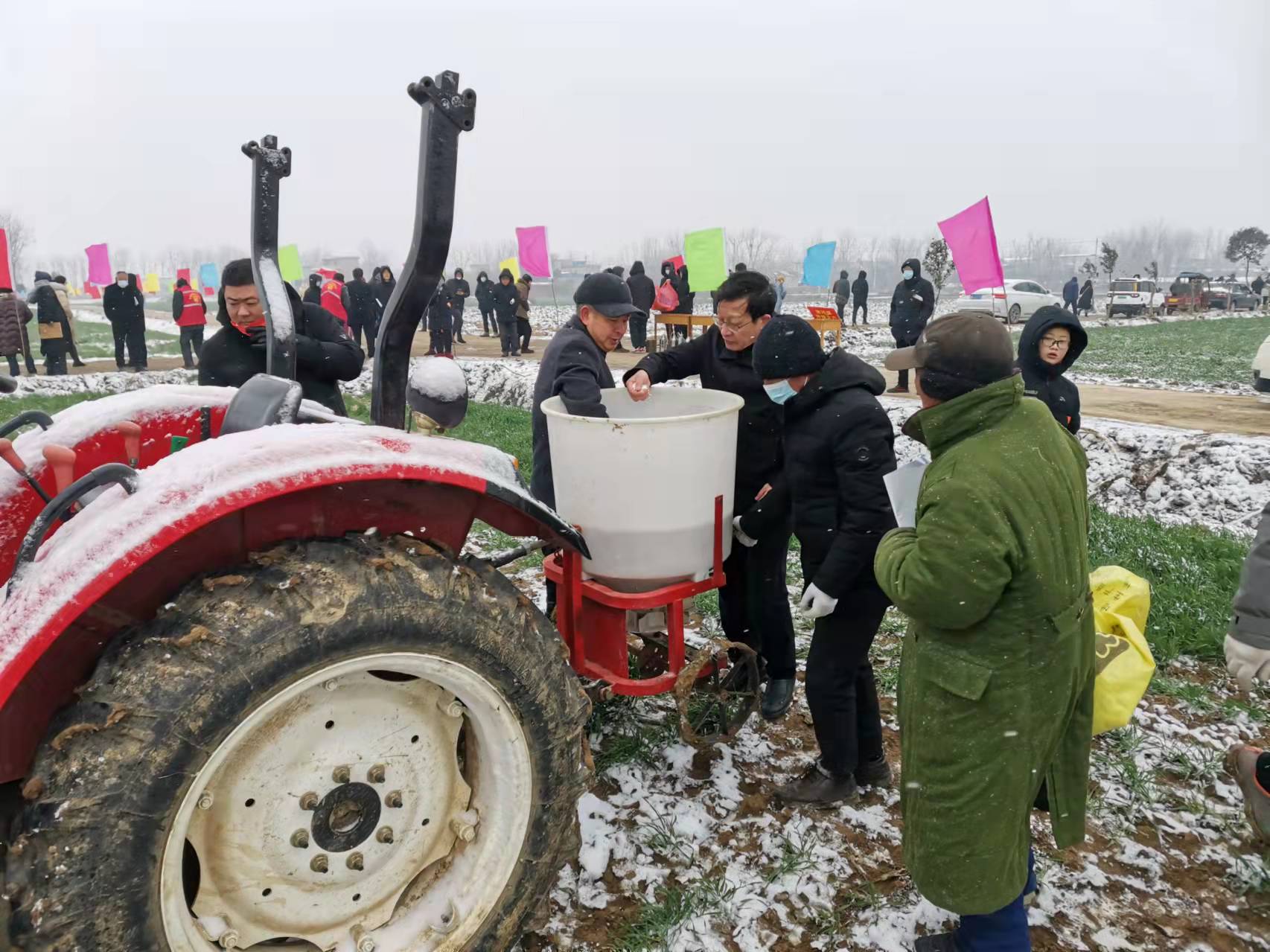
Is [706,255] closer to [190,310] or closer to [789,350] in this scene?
[190,310]

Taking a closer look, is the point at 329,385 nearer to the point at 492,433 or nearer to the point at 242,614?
the point at 242,614

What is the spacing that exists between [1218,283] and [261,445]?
2020 inches

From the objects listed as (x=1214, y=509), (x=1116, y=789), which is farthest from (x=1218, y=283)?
(x=1116, y=789)

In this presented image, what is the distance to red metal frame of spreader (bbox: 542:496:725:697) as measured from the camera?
280cm

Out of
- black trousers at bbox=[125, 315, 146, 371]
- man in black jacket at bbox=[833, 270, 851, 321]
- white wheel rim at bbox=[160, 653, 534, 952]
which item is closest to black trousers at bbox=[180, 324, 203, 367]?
black trousers at bbox=[125, 315, 146, 371]

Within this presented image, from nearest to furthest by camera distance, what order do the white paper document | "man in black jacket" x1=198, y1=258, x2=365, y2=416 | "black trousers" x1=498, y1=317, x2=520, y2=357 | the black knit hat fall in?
the white paper document < the black knit hat < "man in black jacket" x1=198, y1=258, x2=365, y2=416 < "black trousers" x1=498, y1=317, x2=520, y2=357

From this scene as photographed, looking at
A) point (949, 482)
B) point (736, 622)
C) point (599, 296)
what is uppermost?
point (599, 296)

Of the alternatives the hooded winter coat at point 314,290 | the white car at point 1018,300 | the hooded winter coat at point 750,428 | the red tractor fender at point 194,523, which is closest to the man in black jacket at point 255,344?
the hooded winter coat at point 750,428

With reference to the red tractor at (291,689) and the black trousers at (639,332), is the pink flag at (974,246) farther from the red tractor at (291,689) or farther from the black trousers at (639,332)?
the red tractor at (291,689)

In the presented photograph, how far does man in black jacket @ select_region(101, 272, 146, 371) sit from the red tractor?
1566cm

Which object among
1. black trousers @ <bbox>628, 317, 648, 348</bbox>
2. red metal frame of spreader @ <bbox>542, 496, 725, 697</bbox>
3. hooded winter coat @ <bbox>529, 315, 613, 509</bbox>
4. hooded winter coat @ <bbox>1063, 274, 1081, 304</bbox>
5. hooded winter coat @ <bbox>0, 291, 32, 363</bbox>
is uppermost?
hooded winter coat @ <bbox>1063, 274, 1081, 304</bbox>

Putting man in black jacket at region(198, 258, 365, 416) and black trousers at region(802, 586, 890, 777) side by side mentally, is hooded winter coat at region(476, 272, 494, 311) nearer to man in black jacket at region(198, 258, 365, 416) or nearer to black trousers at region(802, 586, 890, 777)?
man in black jacket at region(198, 258, 365, 416)

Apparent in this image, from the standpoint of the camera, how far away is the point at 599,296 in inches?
136

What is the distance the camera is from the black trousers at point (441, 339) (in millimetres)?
18891
